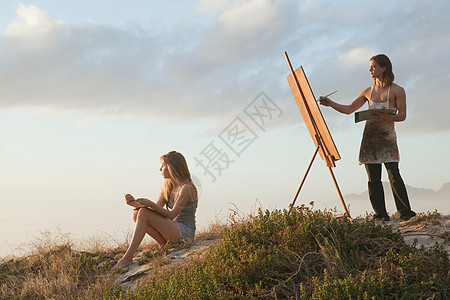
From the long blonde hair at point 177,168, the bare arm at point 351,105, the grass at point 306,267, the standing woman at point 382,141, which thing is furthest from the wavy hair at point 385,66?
the long blonde hair at point 177,168

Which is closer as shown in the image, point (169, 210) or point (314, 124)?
point (314, 124)

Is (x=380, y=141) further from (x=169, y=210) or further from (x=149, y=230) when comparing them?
(x=149, y=230)

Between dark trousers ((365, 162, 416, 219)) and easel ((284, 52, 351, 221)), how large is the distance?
1.13 metres

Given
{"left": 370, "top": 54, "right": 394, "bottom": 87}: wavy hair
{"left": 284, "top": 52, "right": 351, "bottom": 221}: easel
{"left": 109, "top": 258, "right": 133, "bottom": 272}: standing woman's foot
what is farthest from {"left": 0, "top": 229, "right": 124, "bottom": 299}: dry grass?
{"left": 370, "top": 54, "right": 394, "bottom": 87}: wavy hair

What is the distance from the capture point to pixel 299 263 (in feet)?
17.6

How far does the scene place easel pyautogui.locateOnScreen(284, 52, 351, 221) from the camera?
729cm

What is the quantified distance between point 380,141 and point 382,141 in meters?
0.04

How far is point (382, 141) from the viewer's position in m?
8.20

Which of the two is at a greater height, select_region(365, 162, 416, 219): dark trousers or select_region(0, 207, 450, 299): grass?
select_region(365, 162, 416, 219): dark trousers

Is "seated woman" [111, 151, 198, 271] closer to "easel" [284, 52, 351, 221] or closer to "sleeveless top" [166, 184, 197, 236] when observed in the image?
"sleeveless top" [166, 184, 197, 236]

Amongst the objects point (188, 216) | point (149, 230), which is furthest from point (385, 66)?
point (149, 230)

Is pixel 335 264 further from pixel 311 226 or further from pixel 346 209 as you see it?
pixel 346 209

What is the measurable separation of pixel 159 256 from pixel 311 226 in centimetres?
274

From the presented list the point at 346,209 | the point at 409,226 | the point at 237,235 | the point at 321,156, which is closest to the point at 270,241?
the point at 237,235
